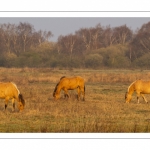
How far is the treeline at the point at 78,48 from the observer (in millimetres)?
61562

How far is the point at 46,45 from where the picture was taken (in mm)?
68438

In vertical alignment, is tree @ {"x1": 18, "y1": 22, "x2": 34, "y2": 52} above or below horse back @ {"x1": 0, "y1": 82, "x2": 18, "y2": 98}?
above

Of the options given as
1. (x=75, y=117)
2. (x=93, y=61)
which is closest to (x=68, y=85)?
(x=75, y=117)

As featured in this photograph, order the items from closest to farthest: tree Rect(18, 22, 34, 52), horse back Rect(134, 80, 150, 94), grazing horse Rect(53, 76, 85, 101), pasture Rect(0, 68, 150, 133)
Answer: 1. pasture Rect(0, 68, 150, 133)
2. horse back Rect(134, 80, 150, 94)
3. grazing horse Rect(53, 76, 85, 101)
4. tree Rect(18, 22, 34, 52)

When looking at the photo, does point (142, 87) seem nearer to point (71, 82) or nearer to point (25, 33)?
point (71, 82)

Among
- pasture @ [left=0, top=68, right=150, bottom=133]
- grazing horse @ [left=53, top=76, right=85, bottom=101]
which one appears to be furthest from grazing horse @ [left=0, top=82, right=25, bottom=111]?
grazing horse @ [left=53, top=76, right=85, bottom=101]

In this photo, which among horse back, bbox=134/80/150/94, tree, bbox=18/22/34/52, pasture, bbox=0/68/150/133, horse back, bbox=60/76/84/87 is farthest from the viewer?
tree, bbox=18/22/34/52

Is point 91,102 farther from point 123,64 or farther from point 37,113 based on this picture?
point 123,64

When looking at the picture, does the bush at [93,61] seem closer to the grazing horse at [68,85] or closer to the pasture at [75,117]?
the grazing horse at [68,85]

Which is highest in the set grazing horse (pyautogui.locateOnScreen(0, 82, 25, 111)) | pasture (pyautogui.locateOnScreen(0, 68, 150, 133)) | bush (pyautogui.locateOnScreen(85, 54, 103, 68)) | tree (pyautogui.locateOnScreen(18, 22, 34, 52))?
tree (pyautogui.locateOnScreen(18, 22, 34, 52))

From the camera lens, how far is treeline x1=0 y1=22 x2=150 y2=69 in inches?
2424

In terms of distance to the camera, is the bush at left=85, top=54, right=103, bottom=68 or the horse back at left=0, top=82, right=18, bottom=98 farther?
the bush at left=85, top=54, right=103, bottom=68

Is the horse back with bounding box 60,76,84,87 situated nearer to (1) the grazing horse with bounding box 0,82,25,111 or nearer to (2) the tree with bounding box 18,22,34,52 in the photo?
(1) the grazing horse with bounding box 0,82,25,111
